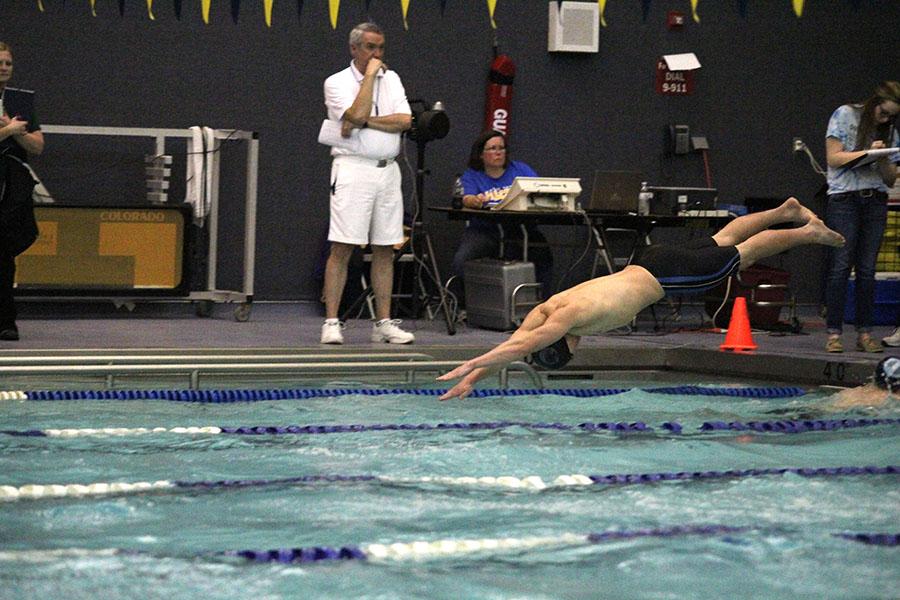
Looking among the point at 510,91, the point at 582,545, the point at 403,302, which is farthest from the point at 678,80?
the point at 582,545

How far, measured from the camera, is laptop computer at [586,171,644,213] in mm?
9930

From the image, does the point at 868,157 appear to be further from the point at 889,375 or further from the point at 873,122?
the point at 889,375

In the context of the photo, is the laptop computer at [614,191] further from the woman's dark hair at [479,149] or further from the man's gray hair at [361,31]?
the man's gray hair at [361,31]

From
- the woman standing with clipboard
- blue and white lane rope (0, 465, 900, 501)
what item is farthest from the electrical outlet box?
blue and white lane rope (0, 465, 900, 501)

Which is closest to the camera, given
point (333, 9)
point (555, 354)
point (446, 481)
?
point (446, 481)

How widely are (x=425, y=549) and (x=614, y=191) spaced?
20.7 feet

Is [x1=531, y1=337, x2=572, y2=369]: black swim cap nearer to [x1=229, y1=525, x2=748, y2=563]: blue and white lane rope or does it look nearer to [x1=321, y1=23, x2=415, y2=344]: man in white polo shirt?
[x1=229, y1=525, x2=748, y2=563]: blue and white lane rope

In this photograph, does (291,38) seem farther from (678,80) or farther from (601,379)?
(601,379)

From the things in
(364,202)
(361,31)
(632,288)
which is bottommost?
(632,288)

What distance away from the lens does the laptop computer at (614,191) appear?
9.93 meters

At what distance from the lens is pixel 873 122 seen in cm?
816

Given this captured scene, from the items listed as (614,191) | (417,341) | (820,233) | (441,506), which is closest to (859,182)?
(820,233)

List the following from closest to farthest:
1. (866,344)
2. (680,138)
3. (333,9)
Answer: (866,344) → (333,9) → (680,138)

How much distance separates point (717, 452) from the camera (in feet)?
19.4
